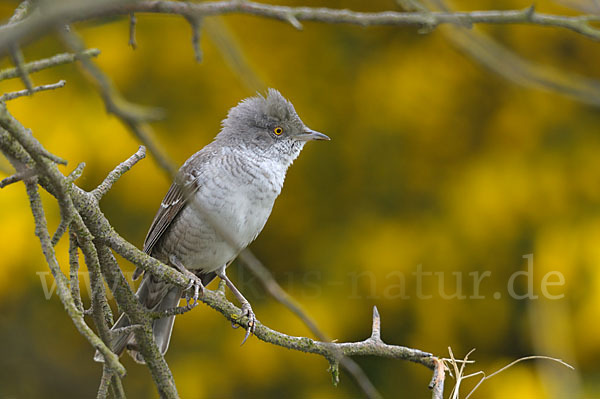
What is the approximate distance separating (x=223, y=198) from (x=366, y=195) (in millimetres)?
2898

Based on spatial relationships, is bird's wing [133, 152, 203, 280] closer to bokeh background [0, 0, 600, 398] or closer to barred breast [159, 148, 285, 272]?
barred breast [159, 148, 285, 272]

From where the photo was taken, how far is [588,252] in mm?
5574

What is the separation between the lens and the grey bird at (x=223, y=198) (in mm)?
3717

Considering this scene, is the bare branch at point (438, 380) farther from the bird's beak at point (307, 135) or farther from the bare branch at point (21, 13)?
the bird's beak at point (307, 135)

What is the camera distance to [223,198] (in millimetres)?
3711

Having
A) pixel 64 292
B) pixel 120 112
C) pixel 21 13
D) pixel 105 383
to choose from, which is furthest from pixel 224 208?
pixel 120 112

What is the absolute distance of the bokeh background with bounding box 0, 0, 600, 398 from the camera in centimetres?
573

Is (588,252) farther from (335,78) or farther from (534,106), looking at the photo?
(335,78)

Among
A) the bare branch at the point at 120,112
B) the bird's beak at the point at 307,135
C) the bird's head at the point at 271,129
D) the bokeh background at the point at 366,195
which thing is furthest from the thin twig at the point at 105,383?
the bokeh background at the point at 366,195

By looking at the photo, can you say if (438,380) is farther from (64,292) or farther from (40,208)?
(40,208)

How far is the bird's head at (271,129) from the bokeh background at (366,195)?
1.80 m

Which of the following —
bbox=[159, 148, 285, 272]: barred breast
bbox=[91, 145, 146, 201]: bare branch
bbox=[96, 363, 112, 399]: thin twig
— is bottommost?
bbox=[96, 363, 112, 399]: thin twig

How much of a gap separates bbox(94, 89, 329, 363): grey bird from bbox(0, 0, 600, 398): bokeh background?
6.07ft

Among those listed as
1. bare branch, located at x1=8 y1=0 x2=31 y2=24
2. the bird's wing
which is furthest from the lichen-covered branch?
the bird's wing
